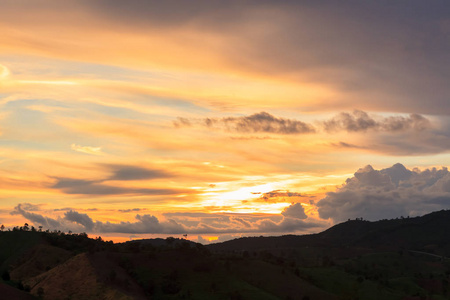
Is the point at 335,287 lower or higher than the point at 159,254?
lower

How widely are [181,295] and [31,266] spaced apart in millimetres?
68228

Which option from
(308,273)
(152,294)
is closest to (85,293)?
(152,294)

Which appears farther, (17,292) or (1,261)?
(1,261)

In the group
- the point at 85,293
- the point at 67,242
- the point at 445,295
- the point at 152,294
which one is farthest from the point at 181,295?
the point at 445,295

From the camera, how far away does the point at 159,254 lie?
477 ft

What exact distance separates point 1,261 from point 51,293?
265 ft

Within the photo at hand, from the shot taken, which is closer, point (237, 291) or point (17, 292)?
point (17, 292)

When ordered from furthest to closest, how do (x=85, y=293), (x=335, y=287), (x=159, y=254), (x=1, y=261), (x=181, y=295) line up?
(x=1, y=261), (x=335, y=287), (x=159, y=254), (x=181, y=295), (x=85, y=293)

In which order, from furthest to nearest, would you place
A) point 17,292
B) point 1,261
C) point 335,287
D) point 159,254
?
point 1,261 → point 335,287 → point 159,254 → point 17,292

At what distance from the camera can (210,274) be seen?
447 ft

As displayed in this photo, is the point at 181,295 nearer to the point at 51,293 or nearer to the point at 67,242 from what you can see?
the point at 51,293

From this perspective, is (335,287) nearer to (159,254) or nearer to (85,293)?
(159,254)

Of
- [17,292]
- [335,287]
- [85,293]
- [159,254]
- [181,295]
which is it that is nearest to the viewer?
[17,292]

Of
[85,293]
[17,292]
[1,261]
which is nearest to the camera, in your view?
[17,292]
